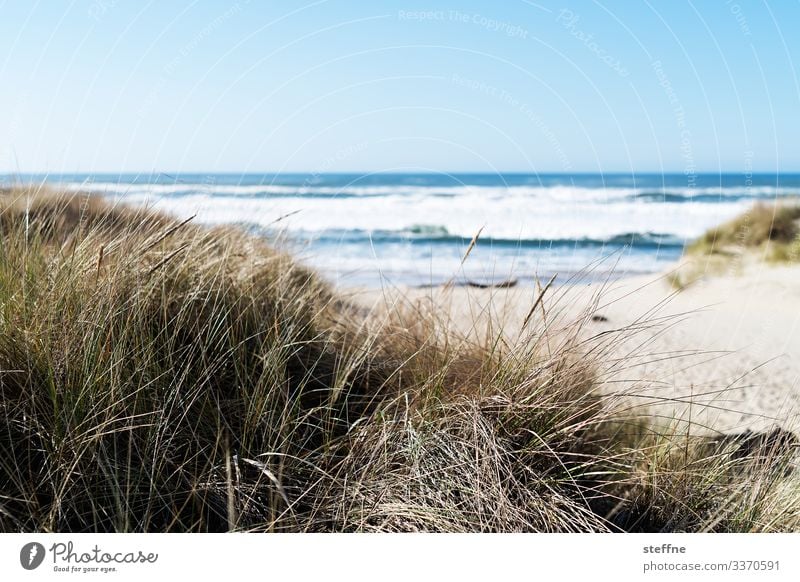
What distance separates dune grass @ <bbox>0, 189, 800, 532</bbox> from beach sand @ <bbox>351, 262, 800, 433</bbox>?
147 mm

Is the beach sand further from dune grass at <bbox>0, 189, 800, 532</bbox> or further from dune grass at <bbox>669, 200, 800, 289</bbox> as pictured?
dune grass at <bbox>669, 200, 800, 289</bbox>

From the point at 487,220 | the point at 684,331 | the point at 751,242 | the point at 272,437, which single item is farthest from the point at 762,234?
the point at 272,437

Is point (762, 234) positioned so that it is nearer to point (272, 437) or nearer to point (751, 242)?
point (751, 242)

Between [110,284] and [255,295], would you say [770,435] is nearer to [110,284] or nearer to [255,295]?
[255,295]

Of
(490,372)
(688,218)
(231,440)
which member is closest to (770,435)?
(490,372)

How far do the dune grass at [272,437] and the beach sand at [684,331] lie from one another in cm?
15

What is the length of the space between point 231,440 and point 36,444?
61cm

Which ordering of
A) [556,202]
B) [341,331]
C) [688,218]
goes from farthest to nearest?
[556,202] < [688,218] < [341,331]

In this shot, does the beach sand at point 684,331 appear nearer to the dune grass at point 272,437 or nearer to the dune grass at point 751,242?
the dune grass at point 272,437

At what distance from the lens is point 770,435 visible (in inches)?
105

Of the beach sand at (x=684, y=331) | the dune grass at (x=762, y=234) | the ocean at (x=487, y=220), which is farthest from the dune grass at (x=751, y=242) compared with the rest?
the ocean at (x=487, y=220)

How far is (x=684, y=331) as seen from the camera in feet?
17.9

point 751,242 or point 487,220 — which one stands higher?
point 487,220

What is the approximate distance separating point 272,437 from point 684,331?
13.9ft
